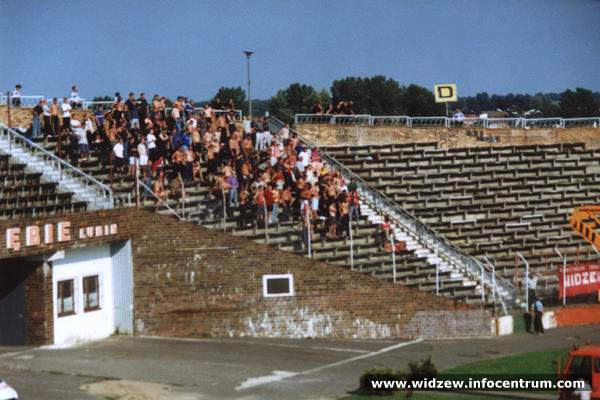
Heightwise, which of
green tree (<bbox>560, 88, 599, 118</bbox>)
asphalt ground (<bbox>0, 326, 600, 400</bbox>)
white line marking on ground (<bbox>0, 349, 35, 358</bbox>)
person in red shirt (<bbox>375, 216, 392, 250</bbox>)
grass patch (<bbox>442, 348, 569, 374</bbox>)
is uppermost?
green tree (<bbox>560, 88, 599, 118</bbox>)

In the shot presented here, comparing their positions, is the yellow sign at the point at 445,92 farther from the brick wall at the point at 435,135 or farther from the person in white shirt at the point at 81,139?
the person in white shirt at the point at 81,139

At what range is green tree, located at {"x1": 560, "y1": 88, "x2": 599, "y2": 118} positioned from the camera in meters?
96.5

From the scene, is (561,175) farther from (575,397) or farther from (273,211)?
(575,397)

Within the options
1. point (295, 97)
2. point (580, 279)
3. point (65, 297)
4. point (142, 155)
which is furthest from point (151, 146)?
point (295, 97)

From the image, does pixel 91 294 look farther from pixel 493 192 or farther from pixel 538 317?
pixel 493 192

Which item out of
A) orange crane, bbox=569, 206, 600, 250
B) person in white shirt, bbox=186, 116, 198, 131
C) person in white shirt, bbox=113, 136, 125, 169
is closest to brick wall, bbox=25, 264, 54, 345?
person in white shirt, bbox=113, 136, 125, 169

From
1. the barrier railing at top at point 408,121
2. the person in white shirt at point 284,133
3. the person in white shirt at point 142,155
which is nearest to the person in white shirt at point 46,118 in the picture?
the person in white shirt at point 142,155

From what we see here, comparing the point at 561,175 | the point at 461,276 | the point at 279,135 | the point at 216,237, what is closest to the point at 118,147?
the point at 216,237

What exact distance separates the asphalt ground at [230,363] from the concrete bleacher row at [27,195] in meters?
3.50

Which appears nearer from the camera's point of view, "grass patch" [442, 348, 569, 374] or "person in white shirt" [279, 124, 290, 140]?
"grass patch" [442, 348, 569, 374]

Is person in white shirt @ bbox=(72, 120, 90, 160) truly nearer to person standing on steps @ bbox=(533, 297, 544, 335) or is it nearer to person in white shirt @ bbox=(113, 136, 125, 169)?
person in white shirt @ bbox=(113, 136, 125, 169)

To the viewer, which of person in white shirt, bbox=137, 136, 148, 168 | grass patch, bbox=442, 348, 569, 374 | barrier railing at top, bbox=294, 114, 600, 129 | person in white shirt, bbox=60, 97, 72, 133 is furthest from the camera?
barrier railing at top, bbox=294, 114, 600, 129

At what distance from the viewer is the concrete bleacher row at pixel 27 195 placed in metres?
29.4

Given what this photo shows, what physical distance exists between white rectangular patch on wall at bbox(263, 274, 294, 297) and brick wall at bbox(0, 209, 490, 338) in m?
0.12
